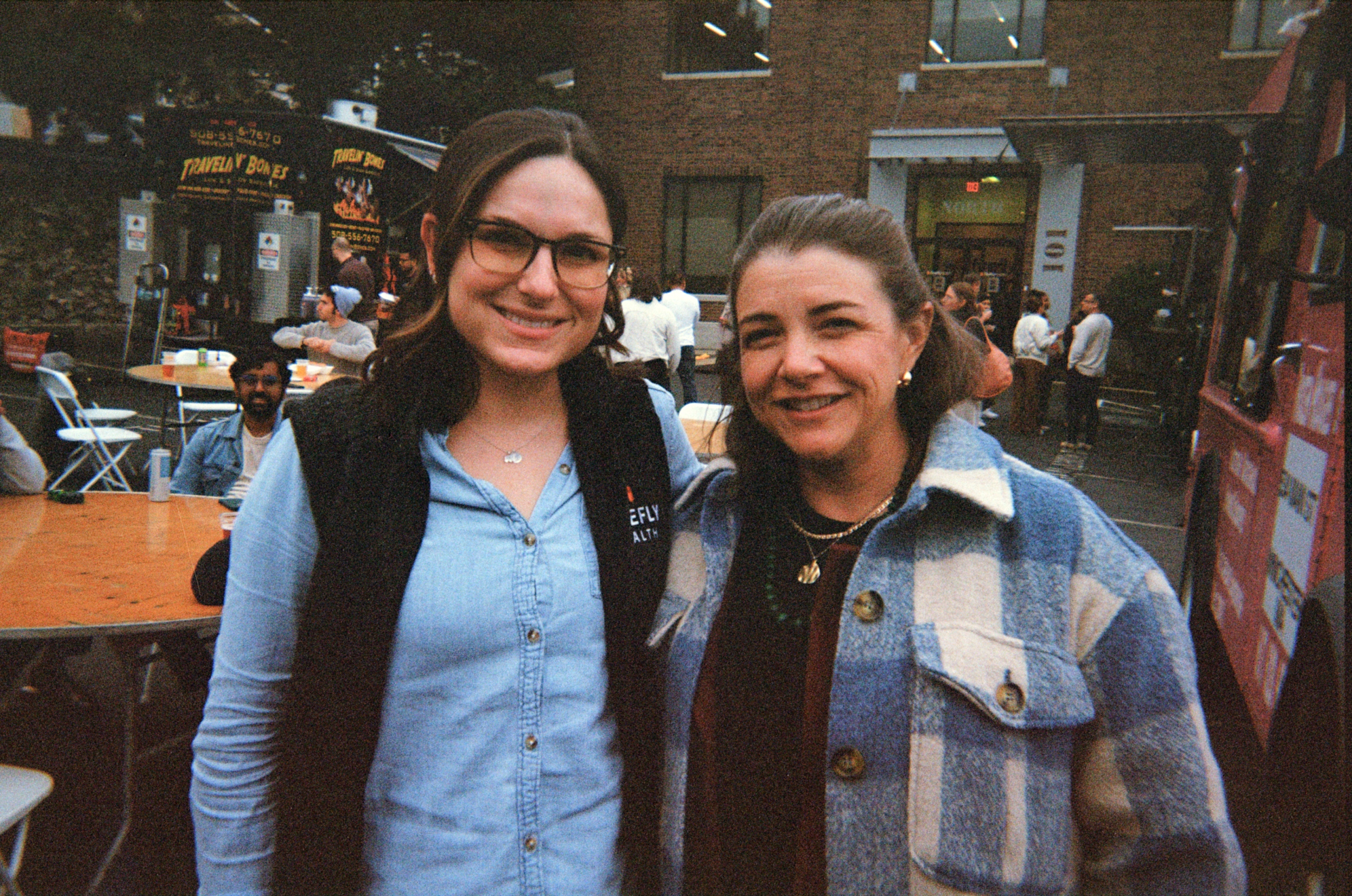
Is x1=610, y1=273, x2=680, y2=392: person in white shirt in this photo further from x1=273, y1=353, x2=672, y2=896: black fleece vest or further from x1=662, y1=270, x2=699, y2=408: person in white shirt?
x1=273, y1=353, x2=672, y2=896: black fleece vest

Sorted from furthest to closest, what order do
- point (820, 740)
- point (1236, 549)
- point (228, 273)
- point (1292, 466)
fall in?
point (228, 273) < point (1236, 549) < point (1292, 466) < point (820, 740)

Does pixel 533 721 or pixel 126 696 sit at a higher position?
pixel 533 721

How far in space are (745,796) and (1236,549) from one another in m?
2.94

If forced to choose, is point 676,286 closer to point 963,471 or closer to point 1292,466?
point 1292,466

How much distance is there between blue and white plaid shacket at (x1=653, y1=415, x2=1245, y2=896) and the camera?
1268 millimetres

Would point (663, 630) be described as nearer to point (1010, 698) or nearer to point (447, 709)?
point (447, 709)

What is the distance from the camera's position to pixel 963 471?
1.42 meters

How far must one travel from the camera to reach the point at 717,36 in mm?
19500

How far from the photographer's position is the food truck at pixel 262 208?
44.6ft

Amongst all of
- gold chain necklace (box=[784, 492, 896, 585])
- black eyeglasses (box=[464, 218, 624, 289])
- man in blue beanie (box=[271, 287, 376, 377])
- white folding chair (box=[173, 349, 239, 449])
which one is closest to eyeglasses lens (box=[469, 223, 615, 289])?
black eyeglasses (box=[464, 218, 624, 289])

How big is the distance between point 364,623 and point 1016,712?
93 centimetres

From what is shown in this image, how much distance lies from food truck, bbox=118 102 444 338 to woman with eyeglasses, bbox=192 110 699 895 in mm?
13306

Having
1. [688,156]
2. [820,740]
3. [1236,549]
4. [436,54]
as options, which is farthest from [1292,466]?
[436,54]

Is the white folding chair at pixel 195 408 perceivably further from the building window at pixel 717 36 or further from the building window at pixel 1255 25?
the building window at pixel 1255 25
